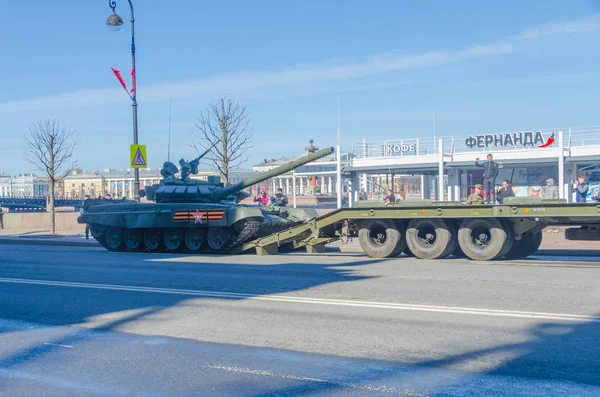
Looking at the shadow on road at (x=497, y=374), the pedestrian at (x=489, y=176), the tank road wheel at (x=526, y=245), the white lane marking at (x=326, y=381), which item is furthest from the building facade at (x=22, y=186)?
the shadow on road at (x=497, y=374)

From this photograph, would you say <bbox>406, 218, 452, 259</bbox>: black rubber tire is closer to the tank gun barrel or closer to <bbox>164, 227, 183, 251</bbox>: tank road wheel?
the tank gun barrel

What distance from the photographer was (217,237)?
19.8m

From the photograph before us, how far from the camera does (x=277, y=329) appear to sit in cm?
829

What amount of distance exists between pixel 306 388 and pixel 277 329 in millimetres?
2421

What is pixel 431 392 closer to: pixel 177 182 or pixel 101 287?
pixel 101 287

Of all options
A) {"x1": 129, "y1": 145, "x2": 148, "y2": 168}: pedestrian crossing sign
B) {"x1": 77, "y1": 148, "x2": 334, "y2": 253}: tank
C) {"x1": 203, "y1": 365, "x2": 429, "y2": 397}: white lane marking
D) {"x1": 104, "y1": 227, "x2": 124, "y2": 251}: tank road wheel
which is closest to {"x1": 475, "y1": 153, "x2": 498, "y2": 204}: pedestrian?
{"x1": 77, "y1": 148, "x2": 334, "y2": 253}: tank

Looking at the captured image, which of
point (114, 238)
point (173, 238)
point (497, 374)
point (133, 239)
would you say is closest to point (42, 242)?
point (114, 238)

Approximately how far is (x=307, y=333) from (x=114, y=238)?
14698 millimetres

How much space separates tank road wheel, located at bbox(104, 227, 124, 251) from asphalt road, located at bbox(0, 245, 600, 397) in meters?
7.66

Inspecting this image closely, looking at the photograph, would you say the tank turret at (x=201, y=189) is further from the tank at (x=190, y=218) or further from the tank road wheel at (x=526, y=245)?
the tank road wheel at (x=526, y=245)

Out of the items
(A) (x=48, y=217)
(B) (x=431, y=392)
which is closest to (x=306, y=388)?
(B) (x=431, y=392)

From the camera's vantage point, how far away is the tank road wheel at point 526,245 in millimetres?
16344

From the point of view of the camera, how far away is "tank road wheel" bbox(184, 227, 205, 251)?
792 inches

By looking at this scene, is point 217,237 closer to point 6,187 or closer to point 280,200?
point 280,200
